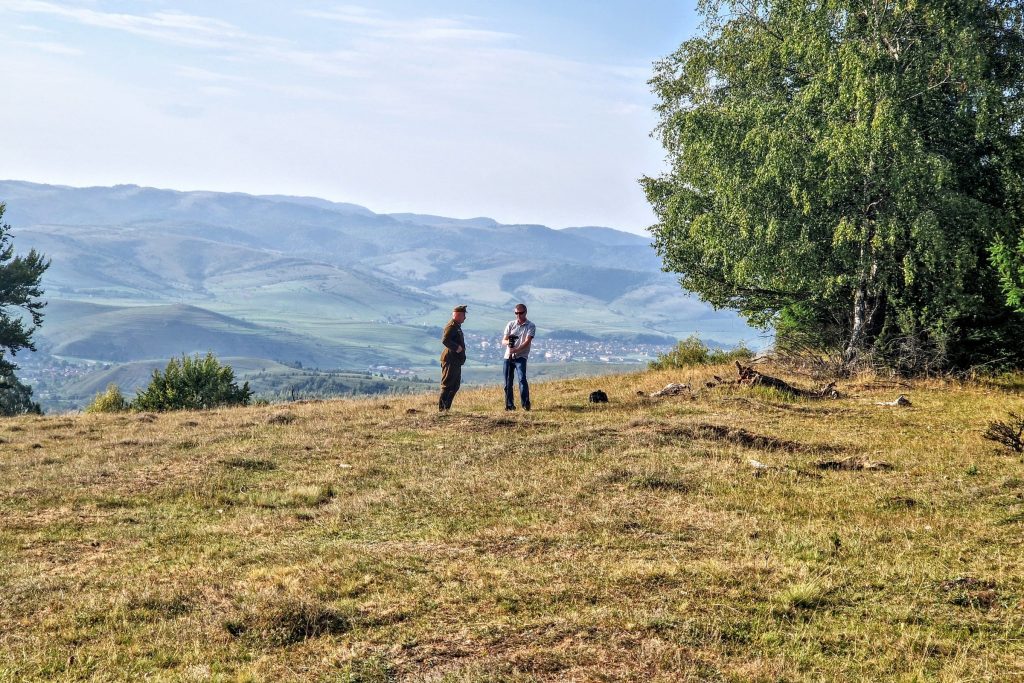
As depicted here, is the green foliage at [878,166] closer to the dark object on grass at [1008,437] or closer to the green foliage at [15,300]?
the dark object on grass at [1008,437]

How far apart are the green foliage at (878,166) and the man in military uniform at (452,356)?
34.5 feet

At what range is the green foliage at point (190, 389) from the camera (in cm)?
3791

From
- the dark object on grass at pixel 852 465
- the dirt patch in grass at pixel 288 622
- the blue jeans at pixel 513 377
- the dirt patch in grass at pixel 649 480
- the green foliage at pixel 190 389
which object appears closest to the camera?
the dirt patch in grass at pixel 288 622

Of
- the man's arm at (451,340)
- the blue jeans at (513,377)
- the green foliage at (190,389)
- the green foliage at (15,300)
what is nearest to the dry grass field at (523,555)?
the blue jeans at (513,377)

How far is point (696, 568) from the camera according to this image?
976 centimetres

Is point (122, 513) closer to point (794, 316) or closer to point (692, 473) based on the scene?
point (692, 473)

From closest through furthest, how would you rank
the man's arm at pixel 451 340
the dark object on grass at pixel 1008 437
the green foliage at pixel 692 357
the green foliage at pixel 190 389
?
the dark object on grass at pixel 1008 437 < the man's arm at pixel 451 340 < the green foliage at pixel 190 389 < the green foliage at pixel 692 357

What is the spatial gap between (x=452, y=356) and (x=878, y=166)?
1460 cm

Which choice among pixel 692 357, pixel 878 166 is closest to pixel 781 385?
pixel 878 166

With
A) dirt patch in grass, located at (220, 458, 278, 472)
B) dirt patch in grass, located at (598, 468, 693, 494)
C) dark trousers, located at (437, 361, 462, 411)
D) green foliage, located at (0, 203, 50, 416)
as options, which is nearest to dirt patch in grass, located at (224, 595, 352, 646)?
dirt patch in grass, located at (598, 468, 693, 494)

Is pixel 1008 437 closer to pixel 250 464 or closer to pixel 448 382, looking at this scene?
pixel 448 382

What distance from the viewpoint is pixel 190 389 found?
1563 inches

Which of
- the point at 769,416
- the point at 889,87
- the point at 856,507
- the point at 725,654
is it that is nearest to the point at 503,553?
the point at 725,654

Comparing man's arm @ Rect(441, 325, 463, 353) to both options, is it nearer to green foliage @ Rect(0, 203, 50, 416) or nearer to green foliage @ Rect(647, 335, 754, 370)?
green foliage @ Rect(647, 335, 754, 370)
